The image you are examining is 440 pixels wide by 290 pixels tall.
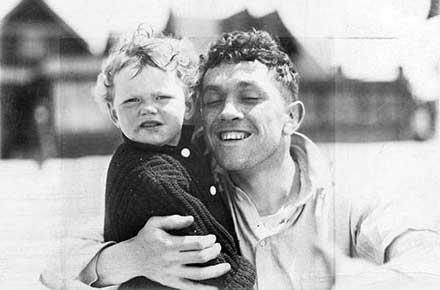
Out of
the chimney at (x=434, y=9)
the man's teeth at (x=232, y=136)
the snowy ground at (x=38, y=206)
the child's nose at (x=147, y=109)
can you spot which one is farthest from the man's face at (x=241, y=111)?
the chimney at (x=434, y=9)

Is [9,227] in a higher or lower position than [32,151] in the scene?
lower

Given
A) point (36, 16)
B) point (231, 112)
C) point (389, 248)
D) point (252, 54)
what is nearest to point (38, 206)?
point (36, 16)

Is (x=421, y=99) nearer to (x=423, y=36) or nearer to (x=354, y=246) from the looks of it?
(x=423, y=36)

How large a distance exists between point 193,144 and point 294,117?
49cm

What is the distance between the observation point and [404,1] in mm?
3512

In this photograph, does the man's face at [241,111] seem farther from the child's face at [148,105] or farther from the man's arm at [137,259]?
→ the man's arm at [137,259]

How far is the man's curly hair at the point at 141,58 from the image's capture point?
3.29m

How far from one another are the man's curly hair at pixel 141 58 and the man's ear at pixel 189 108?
0.09ft

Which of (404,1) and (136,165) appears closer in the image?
(136,165)

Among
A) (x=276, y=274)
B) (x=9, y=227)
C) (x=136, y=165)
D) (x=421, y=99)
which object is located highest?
(x=421, y=99)

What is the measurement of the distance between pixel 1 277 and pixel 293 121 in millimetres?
1513

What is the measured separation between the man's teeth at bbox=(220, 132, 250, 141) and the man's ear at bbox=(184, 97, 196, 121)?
17cm

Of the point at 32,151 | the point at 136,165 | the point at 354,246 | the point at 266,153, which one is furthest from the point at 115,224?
the point at 354,246

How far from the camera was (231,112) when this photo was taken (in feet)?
10.9
